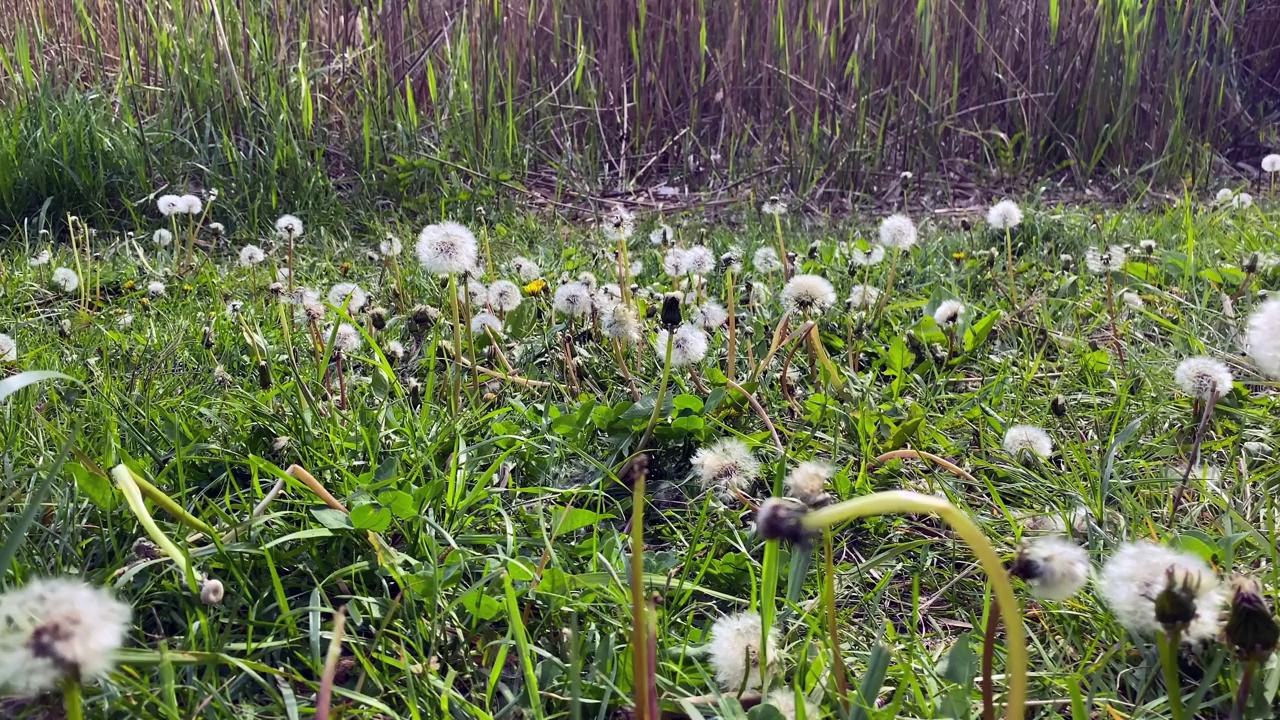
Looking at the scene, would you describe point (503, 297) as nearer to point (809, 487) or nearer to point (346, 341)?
point (346, 341)

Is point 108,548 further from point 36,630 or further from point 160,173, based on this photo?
point 160,173

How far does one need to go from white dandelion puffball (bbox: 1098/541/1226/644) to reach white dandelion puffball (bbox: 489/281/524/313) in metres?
1.42

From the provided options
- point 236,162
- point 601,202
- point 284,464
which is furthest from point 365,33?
point 284,464

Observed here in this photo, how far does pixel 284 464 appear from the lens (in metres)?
1.33

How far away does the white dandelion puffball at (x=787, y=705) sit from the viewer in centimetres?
82

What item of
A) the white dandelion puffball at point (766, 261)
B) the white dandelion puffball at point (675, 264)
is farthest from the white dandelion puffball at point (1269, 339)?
the white dandelion puffball at point (766, 261)

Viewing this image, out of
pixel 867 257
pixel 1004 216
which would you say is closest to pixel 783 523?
pixel 867 257

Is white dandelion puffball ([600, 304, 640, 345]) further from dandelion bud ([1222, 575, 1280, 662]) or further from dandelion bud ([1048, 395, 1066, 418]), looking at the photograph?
dandelion bud ([1222, 575, 1280, 662])

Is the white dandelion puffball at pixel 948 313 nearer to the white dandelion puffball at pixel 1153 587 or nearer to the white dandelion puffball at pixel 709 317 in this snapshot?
the white dandelion puffball at pixel 709 317

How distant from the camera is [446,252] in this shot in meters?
1.56

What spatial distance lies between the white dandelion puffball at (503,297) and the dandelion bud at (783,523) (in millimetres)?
1408

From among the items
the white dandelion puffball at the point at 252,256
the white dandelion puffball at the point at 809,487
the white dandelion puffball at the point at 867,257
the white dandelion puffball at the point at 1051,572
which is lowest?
the white dandelion puffball at the point at 252,256

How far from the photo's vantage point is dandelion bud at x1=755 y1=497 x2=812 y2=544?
0.57 m

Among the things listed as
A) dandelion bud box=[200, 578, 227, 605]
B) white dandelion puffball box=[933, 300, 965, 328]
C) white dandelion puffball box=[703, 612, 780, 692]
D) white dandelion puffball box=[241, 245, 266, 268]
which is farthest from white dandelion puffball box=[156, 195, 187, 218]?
white dandelion puffball box=[703, 612, 780, 692]
